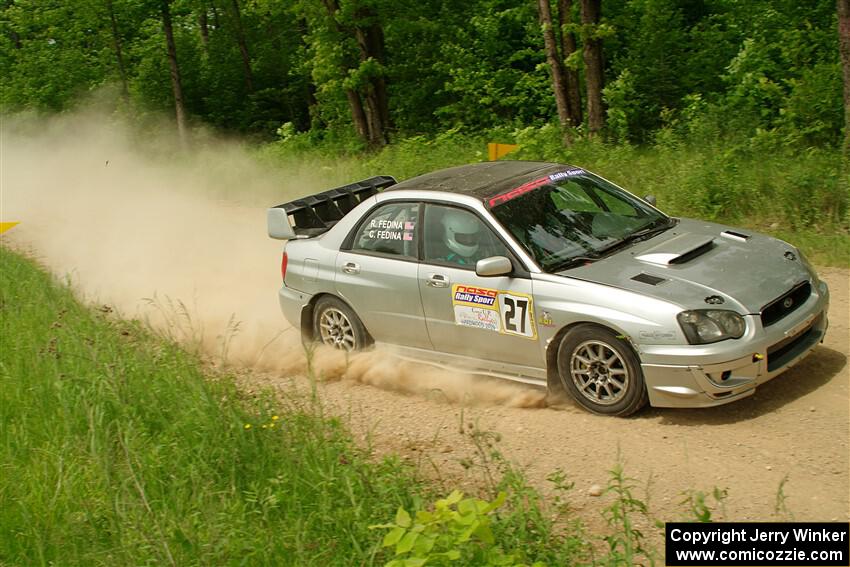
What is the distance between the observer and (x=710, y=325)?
6352 millimetres

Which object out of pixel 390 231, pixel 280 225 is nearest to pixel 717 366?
pixel 390 231

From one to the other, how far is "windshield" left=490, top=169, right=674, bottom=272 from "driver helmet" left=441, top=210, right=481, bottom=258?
228 mm

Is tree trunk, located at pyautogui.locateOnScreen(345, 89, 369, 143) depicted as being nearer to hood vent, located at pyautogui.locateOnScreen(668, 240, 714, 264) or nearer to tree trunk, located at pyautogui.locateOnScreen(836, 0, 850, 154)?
tree trunk, located at pyautogui.locateOnScreen(836, 0, 850, 154)

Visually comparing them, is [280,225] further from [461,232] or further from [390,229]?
[461,232]

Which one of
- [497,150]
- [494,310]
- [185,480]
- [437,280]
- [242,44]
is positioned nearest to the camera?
[185,480]

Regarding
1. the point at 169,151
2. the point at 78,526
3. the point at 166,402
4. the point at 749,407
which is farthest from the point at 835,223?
the point at 169,151

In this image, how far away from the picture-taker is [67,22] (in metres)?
32.6

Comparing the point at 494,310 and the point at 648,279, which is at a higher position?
the point at 648,279

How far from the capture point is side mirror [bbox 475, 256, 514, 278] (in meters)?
7.01

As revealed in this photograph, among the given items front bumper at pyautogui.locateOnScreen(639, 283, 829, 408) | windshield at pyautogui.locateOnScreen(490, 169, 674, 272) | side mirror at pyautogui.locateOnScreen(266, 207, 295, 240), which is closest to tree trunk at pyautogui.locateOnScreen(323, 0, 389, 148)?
side mirror at pyautogui.locateOnScreen(266, 207, 295, 240)

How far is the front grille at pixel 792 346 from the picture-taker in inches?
255

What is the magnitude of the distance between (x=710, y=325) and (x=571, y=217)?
167 centimetres

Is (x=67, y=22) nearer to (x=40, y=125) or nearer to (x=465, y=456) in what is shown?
(x=40, y=125)

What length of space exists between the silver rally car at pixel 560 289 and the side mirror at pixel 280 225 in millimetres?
322
